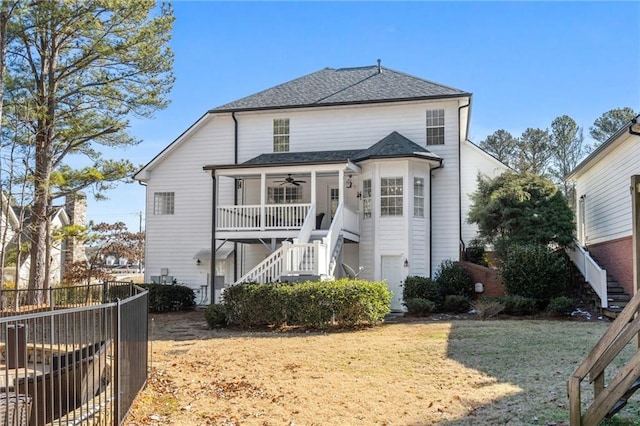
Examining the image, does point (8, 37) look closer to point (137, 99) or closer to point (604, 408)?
point (137, 99)

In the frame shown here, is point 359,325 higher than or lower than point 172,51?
lower

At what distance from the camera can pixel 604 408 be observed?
16.9 ft

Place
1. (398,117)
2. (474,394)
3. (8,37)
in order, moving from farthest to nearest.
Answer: (398,117)
(8,37)
(474,394)

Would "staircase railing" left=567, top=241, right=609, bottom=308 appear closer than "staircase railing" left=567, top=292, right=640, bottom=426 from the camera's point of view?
No

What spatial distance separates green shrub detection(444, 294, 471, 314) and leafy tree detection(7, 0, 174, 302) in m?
13.5

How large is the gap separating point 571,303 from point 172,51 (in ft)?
55.8

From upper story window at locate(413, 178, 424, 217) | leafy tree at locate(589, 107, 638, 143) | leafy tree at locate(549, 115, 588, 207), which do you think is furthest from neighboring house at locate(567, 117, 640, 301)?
leafy tree at locate(549, 115, 588, 207)

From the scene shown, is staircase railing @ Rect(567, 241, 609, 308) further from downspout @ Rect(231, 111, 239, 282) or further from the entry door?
downspout @ Rect(231, 111, 239, 282)

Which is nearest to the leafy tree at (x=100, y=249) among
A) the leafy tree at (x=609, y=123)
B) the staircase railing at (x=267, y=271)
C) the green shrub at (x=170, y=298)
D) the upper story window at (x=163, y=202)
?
the upper story window at (x=163, y=202)

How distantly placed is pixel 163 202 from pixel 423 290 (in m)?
11.7

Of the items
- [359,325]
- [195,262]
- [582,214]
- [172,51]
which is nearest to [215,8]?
[172,51]

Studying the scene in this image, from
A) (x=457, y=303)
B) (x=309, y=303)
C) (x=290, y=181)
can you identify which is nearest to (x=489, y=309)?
(x=457, y=303)

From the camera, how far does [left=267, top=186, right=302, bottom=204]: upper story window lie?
2264cm

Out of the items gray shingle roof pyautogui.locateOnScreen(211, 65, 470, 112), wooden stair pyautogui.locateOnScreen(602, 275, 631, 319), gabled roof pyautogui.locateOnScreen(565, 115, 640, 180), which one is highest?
gray shingle roof pyautogui.locateOnScreen(211, 65, 470, 112)
